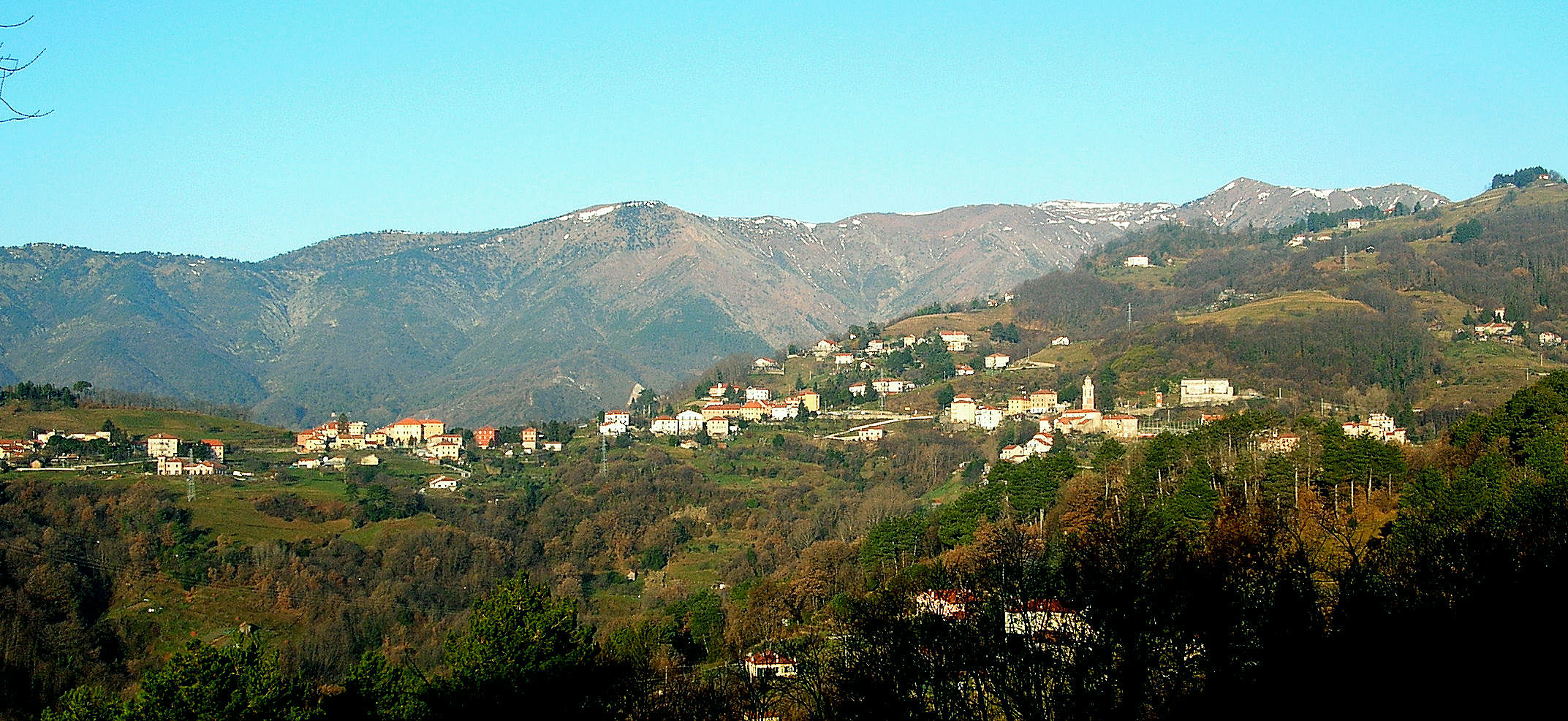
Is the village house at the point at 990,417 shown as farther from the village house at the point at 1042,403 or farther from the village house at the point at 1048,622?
the village house at the point at 1048,622

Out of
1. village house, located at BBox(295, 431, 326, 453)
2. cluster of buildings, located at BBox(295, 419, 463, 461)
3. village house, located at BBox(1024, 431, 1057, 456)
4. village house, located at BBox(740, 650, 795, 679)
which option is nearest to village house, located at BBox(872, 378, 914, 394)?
village house, located at BBox(1024, 431, 1057, 456)

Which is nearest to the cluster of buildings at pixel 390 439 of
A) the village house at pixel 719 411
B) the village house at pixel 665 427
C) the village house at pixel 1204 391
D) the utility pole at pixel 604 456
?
the utility pole at pixel 604 456

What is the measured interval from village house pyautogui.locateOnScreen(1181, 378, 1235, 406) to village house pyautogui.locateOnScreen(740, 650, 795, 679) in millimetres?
56208

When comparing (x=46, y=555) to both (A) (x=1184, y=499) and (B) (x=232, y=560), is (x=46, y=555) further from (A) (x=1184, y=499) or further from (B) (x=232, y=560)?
(A) (x=1184, y=499)

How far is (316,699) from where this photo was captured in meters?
27.8

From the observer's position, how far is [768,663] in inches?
869

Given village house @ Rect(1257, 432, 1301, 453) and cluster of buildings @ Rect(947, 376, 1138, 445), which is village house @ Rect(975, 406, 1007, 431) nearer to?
cluster of buildings @ Rect(947, 376, 1138, 445)

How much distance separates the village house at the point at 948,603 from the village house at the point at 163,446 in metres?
68.1

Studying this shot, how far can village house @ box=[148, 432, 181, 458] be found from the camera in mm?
76688

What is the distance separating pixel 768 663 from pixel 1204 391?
6215 centimetres

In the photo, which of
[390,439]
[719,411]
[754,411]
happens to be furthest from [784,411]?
[390,439]

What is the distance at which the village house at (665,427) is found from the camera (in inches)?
3688

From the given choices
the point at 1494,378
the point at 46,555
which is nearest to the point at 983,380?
the point at 1494,378

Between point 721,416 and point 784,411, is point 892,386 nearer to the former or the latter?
point 784,411
